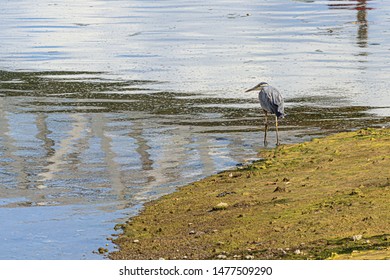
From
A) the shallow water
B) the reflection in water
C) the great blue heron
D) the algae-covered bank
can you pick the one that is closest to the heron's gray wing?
the great blue heron

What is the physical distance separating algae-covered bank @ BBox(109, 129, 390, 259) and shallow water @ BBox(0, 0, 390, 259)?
48 centimetres

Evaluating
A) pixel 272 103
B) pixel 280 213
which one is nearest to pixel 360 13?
pixel 272 103

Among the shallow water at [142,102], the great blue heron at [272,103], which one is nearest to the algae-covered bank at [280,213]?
the shallow water at [142,102]

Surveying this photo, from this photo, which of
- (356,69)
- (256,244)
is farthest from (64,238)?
→ (356,69)

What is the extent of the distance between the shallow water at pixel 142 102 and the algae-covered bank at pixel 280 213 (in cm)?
48

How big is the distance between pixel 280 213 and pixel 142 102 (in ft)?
31.7

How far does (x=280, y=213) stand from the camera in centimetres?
1177

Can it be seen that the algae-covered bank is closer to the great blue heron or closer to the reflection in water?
the great blue heron

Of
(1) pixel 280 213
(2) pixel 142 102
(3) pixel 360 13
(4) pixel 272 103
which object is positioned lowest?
(3) pixel 360 13

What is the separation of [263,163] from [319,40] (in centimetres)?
1803

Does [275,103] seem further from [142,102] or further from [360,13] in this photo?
[360,13]

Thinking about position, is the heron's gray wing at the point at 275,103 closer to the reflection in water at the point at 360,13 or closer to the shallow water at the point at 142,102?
the shallow water at the point at 142,102

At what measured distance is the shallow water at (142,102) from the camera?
13297 mm

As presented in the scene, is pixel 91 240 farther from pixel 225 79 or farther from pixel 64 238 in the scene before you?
pixel 225 79
